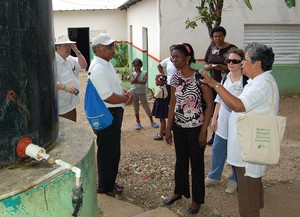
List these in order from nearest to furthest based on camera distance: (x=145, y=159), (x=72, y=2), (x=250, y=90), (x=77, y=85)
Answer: (x=250, y=90)
(x=77, y=85)
(x=145, y=159)
(x=72, y=2)

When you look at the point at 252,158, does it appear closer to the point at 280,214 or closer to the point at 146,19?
the point at 280,214

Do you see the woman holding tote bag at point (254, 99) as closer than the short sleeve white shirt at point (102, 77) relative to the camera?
Yes

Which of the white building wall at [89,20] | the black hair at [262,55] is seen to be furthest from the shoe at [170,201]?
the white building wall at [89,20]

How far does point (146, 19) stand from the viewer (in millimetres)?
11750

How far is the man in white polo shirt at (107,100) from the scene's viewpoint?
3553 mm

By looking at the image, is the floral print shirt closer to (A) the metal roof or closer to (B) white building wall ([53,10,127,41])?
(A) the metal roof

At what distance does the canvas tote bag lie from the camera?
2.69 meters

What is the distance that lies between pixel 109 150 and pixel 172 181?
107 centimetres

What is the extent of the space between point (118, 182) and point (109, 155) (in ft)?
2.57

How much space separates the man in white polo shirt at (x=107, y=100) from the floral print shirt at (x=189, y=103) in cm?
60

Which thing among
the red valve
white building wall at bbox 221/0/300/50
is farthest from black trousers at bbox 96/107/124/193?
white building wall at bbox 221/0/300/50

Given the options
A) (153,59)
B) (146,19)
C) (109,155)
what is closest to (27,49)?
(109,155)

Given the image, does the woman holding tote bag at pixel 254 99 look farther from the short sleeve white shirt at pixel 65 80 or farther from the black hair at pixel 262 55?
the short sleeve white shirt at pixel 65 80

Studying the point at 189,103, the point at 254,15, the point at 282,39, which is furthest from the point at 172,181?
the point at 282,39
